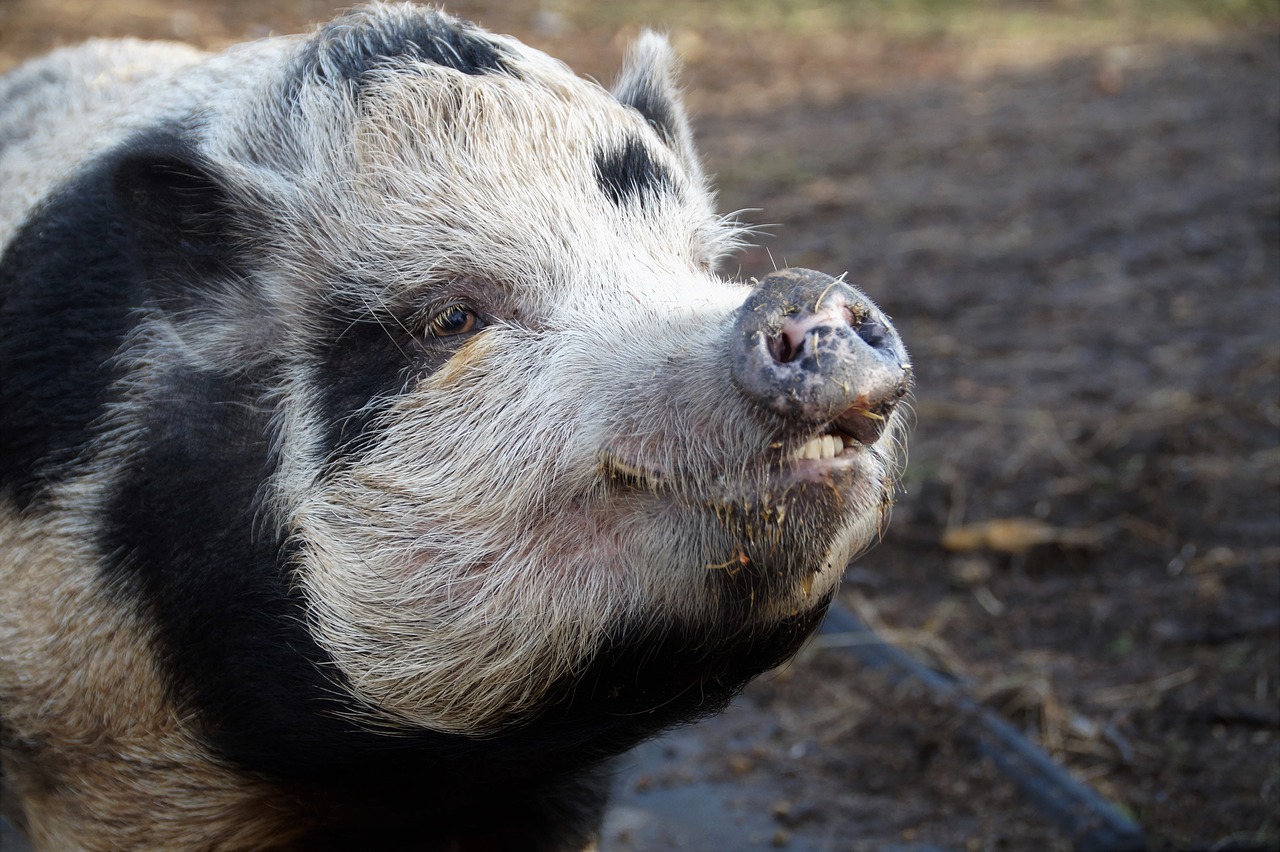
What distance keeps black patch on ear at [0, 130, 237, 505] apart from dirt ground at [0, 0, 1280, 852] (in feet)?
4.32

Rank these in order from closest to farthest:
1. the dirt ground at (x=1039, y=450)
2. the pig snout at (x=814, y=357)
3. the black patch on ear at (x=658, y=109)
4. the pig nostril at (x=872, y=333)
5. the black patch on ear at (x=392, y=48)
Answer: the pig snout at (x=814, y=357) → the pig nostril at (x=872, y=333) → the black patch on ear at (x=392, y=48) → the black patch on ear at (x=658, y=109) → the dirt ground at (x=1039, y=450)

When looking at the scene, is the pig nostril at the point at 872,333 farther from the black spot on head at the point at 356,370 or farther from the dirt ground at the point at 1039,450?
the black spot on head at the point at 356,370

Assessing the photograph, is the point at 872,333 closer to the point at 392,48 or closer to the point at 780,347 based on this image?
the point at 780,347

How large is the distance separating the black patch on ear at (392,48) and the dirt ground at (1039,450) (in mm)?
832

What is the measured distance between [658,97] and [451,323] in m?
1.05

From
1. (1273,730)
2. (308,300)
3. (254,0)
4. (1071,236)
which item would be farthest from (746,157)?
(308,300)

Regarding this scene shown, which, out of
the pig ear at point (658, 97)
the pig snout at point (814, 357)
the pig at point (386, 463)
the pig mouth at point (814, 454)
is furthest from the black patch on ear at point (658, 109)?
the pig mouth at point (814, 454)

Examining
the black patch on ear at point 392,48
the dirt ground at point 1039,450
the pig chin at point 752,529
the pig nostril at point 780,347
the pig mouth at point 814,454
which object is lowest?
the dirt ground at point 1039,450

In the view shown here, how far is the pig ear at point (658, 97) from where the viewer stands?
3238 mm

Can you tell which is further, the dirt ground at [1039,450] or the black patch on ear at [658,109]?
the dirt ground at [1039,450]

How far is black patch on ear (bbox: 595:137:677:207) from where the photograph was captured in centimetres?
274

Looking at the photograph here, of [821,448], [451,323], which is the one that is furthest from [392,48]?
[821,448]

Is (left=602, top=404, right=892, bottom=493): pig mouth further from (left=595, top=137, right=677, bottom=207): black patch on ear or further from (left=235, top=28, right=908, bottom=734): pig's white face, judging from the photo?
(left=595, top=137, right=677, bottom=207): black patch on ear

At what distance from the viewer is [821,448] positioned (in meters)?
2.14
